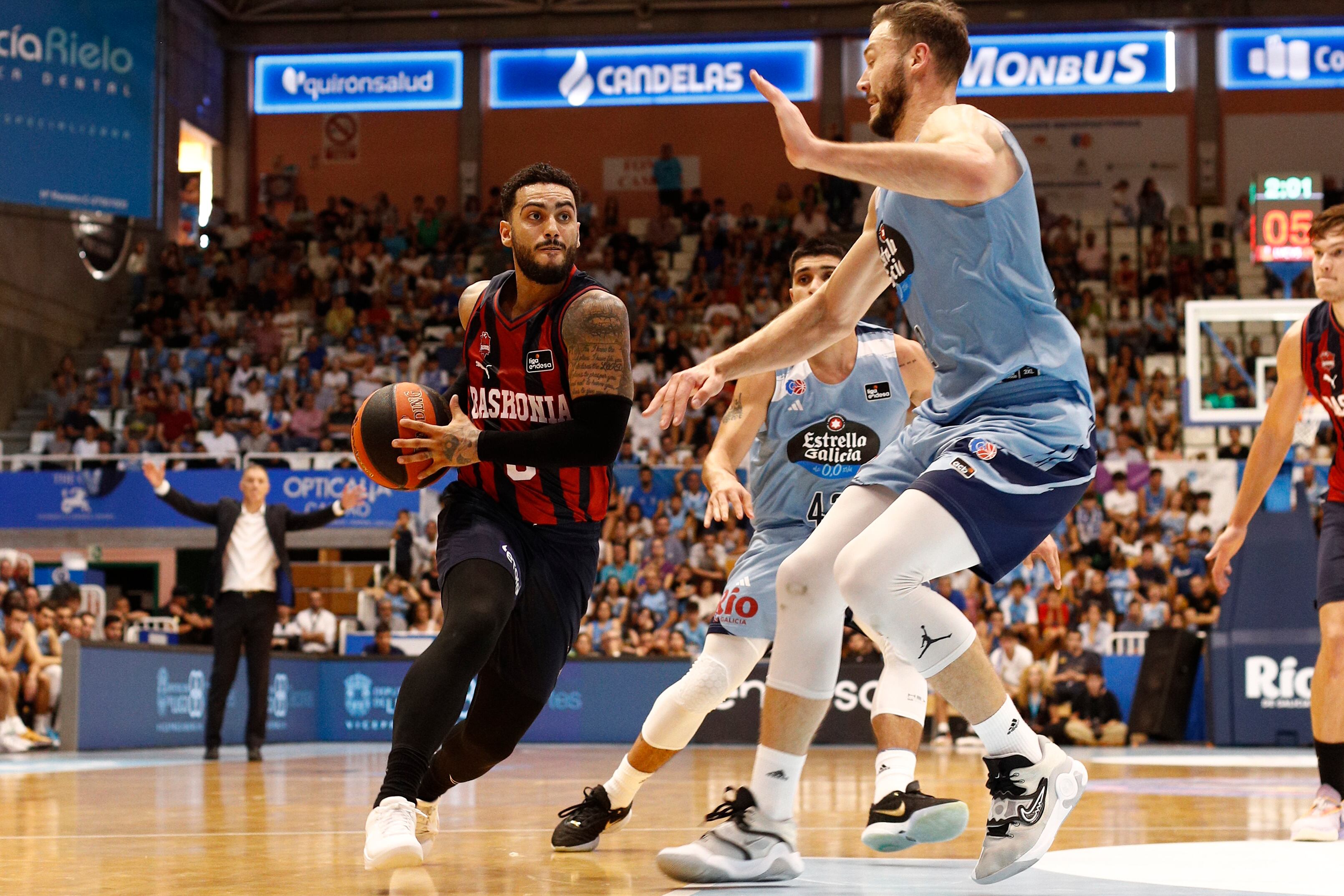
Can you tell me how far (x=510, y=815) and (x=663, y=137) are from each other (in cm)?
2345

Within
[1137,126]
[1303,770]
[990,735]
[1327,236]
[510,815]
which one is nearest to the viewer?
[990,735]

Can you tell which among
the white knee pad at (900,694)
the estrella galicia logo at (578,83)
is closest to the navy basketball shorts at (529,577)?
the white knee pad at (900,694)

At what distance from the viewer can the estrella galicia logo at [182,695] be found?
1307 centimetres

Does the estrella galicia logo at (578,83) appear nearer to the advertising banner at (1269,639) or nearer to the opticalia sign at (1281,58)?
the opticalia sign at (1281,58)

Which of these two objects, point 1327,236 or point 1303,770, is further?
point 1303,770

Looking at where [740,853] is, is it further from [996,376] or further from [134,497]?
[134,497]

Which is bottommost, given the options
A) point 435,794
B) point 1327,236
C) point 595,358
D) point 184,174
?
point 435,794

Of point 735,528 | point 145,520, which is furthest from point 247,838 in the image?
point 145,520

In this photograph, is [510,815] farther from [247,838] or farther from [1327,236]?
[1327,236]

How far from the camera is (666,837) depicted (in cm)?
556

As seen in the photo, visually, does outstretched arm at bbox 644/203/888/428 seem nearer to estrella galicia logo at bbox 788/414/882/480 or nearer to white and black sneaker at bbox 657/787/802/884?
white and black sneaker at bbox 657/787/802/884

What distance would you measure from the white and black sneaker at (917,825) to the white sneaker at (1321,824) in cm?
→ 145

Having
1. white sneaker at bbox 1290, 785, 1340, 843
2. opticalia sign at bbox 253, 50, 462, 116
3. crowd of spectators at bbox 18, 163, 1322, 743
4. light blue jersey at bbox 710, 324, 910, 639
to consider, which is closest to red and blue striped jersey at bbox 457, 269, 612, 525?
light blue jersey at bbox 710, 324, 910, 639

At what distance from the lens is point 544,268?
15.6ft
